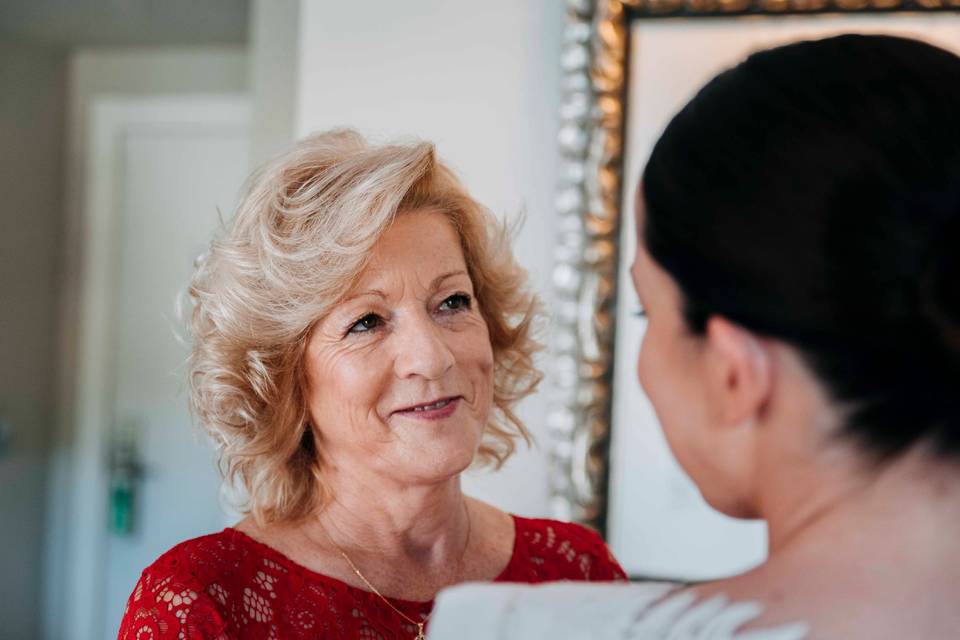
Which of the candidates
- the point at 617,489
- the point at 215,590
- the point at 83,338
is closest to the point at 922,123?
the point at 215,590

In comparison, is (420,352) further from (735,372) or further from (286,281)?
(735,372)

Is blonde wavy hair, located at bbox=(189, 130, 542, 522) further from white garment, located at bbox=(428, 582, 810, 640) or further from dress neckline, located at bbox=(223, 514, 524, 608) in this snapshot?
white garment, located at bbox=(428, 582, 810, 640)

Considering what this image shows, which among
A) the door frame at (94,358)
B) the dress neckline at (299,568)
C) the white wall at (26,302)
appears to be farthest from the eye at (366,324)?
the white wall at (26,302)

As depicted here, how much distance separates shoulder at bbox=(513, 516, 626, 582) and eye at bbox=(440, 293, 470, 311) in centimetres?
40

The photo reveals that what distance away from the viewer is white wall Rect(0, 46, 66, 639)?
4.05m

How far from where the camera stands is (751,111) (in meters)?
0.58

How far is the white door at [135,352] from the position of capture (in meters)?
4.14

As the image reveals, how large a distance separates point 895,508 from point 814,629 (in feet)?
0.28

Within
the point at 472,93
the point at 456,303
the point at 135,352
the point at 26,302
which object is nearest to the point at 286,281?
the point at 456,303

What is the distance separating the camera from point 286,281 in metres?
1.45

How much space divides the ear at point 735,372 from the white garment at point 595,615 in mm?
112

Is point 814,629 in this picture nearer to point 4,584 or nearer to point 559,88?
point 559,88

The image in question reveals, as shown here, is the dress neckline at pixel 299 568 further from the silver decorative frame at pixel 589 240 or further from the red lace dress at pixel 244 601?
the silver decorative frame at pixel 589 240

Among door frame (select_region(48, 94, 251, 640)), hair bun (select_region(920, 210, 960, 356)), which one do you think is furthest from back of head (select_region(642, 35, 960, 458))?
door frame (select_region(48, 94, 251, 640))
